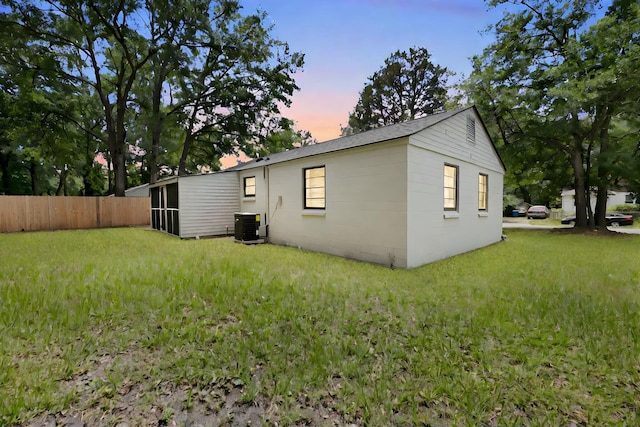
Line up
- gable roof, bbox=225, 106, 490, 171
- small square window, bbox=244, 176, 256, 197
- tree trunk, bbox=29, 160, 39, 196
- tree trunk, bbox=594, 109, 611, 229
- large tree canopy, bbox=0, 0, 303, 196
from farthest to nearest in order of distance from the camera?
tree trunk, bbox=29, 160, 39, 196 → large tree canopy, bbox=0, 0, 303, 196 → tree trunk, bbox=594, 109, 611, 229 → small square window, bbox=244, 176, 256, 197 → gable roof, bbox=225, 106, 490, 171

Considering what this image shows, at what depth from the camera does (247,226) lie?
9664mm

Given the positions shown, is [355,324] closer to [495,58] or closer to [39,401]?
[39,401]

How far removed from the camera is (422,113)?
24.9 metres

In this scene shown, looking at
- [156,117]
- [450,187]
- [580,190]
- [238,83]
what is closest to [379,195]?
[450,187]

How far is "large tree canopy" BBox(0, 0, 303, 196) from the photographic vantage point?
1381 centimetres

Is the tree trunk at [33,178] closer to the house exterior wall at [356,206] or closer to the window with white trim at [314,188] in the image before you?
the house exterior wall at [356,206]

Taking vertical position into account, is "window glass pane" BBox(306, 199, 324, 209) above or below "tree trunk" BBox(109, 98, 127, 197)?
below

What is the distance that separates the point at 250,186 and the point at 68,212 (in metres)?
10.3

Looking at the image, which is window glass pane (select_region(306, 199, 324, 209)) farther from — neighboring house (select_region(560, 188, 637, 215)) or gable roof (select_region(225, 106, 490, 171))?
neighboring house (select_region(560, 188, 637, 215))

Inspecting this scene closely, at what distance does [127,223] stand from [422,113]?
24572 mm

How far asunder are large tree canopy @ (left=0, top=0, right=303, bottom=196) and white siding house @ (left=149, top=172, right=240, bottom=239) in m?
8.11

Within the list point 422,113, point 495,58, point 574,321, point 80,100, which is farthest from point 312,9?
point 422,113

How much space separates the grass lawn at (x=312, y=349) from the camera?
77.7 inches

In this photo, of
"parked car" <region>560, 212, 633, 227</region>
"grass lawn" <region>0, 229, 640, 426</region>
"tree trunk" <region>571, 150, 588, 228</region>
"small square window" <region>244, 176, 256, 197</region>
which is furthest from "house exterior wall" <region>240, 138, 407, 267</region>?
"parked car" <region>560, 212, 633, 227</region>
